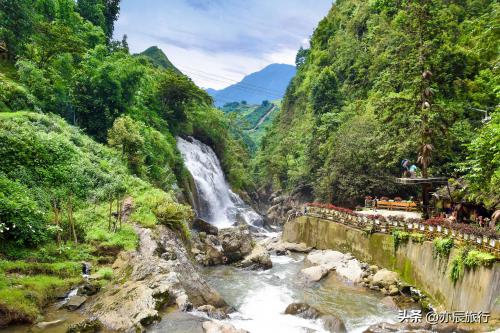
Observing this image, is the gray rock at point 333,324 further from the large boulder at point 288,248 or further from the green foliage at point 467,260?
the large boulder at point 288,248

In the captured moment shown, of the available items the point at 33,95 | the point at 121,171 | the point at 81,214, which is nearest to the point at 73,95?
the point at 33,95

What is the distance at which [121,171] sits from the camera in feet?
78.6

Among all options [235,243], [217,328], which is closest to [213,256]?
[235,243]

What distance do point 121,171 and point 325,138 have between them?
27.6 metres

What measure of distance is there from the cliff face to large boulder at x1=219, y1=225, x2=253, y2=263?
6560 millimetres

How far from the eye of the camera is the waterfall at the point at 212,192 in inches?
1724

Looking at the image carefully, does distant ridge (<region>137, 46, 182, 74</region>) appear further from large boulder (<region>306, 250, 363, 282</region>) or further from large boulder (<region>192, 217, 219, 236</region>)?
large boulder (<region>306, 250, 363, 282</region>)

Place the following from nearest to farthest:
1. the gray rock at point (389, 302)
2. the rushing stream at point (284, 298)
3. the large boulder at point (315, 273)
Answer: the rushing stream at point (284, 298)
the gray rock at point (389, 302)
the large boulder at point (315, 273)

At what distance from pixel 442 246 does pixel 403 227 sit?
197 inches

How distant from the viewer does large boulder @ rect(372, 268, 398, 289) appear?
19969mm

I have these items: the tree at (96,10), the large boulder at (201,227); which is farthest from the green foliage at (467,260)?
the tree at (96,10)

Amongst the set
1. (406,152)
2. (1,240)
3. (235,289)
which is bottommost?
(235,289)

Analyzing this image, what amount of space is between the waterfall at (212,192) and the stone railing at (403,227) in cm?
1291

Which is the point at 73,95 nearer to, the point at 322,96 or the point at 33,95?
the point at 33,95
